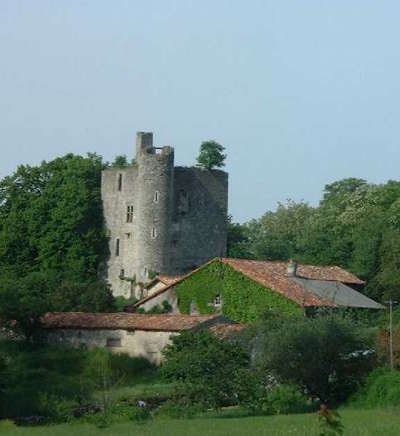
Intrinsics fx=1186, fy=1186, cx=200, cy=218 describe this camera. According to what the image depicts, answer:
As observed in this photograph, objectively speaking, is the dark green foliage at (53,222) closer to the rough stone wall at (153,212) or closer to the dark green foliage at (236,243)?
the rough stone wall at (153,212)

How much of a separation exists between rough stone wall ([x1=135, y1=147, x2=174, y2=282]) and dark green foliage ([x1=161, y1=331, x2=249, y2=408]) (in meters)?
27.3

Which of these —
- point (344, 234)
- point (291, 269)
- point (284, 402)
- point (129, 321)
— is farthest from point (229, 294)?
point (344, 234)

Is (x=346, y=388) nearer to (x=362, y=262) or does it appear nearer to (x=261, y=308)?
(x=261, y=308)

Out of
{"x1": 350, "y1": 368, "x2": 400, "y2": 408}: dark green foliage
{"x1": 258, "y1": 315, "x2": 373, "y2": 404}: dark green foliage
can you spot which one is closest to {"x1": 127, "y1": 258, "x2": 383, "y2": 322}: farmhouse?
{"x1": 258, "y1": 315, "x2": 373, "y2": 404}: dark green foliage

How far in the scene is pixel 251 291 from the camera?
189 ft

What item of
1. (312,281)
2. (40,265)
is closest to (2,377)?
(312,281)

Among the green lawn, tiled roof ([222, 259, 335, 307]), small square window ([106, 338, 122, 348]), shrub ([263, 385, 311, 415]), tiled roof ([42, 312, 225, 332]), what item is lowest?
the green lawn

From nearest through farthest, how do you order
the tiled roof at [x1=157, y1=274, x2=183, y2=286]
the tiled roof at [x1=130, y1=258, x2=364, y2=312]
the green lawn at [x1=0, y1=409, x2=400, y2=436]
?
the green lawn at [x1=0, y1=409, x2=400, y2=436] < the tiled roof at [x1=130, y1=258, x2=364, y2=312] < the tiled roof at [x1=157, y1=274, x2=183, y2=286]

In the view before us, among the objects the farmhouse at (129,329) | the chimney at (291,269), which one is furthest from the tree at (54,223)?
the farmhouse at (129,329)

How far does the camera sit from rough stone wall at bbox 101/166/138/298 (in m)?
72.4

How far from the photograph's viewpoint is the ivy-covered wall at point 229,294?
185 ft

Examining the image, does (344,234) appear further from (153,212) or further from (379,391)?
(379,391)

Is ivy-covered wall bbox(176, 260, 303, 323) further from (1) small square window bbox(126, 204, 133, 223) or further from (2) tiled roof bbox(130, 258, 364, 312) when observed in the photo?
(1) small square window bbox(126, 204, 133, 223)

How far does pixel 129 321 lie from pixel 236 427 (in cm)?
1891
